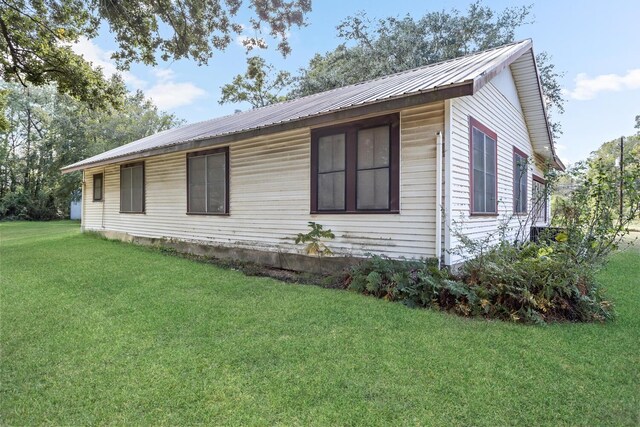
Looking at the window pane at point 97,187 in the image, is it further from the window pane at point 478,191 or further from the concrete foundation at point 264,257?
the window pane at point 478,191

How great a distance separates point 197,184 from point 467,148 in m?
5.89

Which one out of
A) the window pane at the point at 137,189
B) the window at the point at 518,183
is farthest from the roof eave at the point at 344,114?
the window at the point at 518,183

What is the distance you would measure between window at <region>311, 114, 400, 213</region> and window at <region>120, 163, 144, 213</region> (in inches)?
247

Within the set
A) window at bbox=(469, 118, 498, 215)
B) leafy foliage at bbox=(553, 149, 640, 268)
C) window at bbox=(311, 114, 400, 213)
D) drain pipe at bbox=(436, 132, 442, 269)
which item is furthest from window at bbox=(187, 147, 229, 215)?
leafy foliage at bbox=(553, 149, 640, 268)

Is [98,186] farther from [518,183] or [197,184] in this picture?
[518,183]

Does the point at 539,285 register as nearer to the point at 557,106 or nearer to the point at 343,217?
the point at 343,217

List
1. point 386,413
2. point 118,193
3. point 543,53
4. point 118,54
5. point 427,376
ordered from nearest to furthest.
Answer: point 386,413, point 427,376, point 118,54, point 118,193, point 543,53

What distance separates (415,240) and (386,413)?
3.19 metres

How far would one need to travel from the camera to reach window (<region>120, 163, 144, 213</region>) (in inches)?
399

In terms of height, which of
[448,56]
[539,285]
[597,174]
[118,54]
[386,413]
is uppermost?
[448,56]

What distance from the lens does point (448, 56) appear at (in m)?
16.4

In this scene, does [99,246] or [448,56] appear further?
[448,56]

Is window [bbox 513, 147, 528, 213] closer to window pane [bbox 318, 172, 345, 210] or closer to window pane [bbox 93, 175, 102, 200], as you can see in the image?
window pane [bbox 318, 172, 345, 210]

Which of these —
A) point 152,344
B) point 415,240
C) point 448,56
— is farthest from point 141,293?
point 448,56
